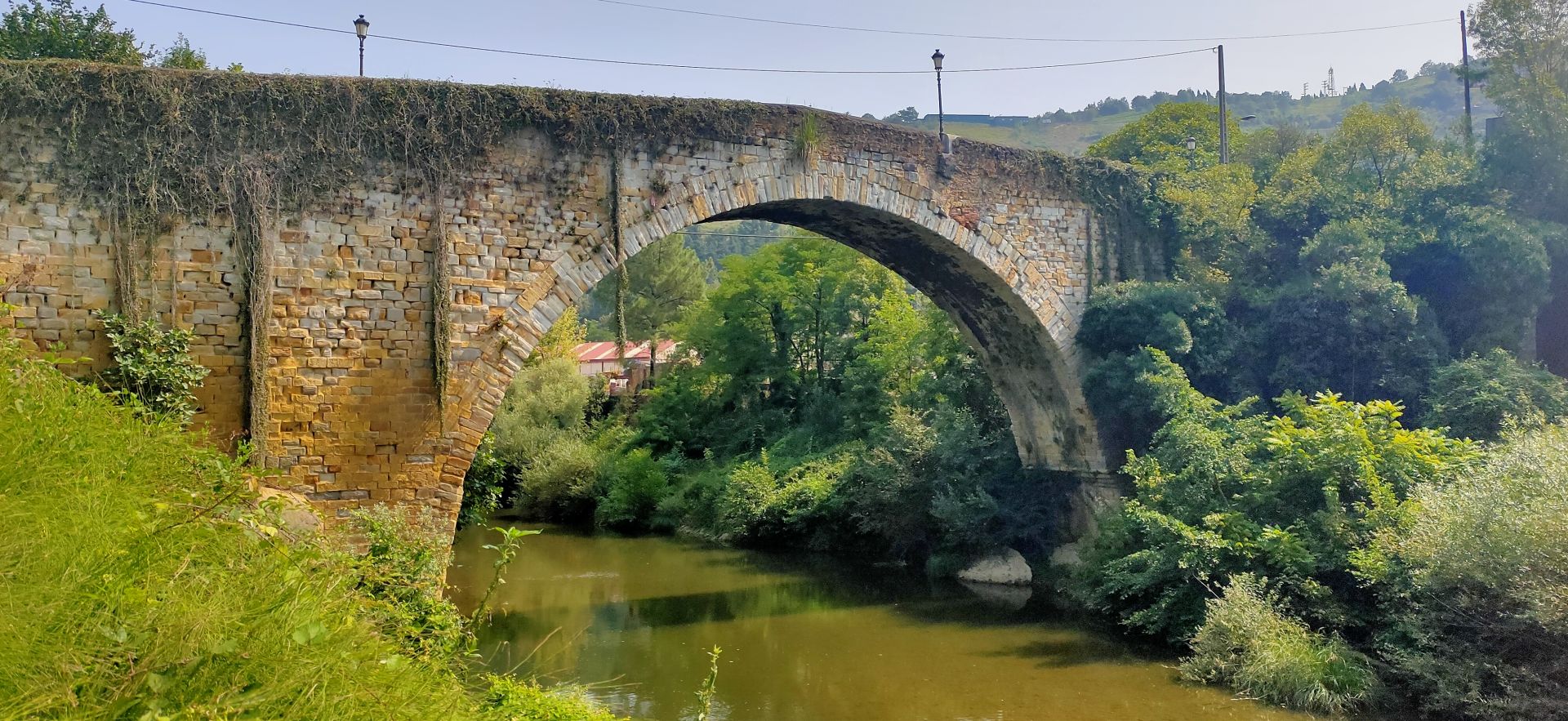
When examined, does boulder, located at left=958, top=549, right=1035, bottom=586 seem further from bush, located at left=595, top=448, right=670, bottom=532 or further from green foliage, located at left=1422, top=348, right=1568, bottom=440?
bush, located at left=595, top=448, right=670, bottom=532

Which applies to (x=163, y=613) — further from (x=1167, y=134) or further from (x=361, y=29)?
(x=1167, y=134)

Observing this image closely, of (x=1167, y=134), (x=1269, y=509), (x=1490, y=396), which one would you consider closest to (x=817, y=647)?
(x=1269, y=509)

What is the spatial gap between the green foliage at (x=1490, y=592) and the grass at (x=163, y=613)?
22.4ft

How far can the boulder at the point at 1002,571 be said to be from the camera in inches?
542

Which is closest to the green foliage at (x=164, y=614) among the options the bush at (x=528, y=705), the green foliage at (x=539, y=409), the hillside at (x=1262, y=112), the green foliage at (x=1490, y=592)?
the bush at (x=528, y=705)

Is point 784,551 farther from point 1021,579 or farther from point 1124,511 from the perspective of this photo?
point 1124,511

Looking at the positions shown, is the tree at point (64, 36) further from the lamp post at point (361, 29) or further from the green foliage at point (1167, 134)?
the green foliage at point (1167, 134)

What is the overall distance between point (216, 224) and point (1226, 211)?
1115 cm

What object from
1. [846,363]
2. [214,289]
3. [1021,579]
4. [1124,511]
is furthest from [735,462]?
[214,289]

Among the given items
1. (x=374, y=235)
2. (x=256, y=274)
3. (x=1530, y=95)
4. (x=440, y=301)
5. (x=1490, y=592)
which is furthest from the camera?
(x=1530, y=95)

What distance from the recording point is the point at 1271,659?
28.2 ft

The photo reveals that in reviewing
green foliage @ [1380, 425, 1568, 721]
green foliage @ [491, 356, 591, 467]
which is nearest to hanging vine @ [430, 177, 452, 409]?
Answer: green foliage @ [1380, 425, 1568, 721]

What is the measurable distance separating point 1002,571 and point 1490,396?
5.74m

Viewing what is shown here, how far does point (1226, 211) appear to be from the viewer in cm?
1341
